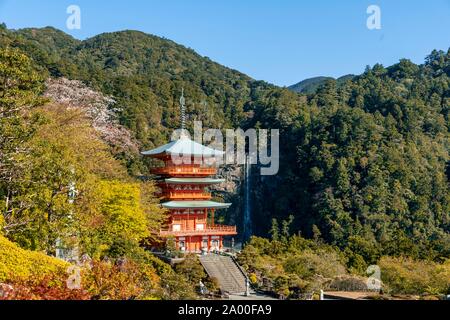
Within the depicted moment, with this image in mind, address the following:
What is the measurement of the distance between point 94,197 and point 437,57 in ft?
230

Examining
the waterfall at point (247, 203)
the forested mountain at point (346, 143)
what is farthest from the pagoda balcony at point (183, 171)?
the waterfall at point (247, 203)

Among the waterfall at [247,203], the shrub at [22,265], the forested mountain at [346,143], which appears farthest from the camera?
the waterfall at [247,203]

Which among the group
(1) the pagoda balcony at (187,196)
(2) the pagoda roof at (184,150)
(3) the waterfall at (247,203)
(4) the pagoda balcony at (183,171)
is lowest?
(3) the waterfall at (247,203)

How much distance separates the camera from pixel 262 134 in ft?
188

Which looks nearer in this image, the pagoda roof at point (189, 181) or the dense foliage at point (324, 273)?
the dense foliage at point (324, 273)

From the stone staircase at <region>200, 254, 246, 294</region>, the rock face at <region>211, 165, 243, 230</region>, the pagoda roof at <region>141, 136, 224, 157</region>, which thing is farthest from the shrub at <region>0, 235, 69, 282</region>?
the rock face at <region>211, 165, 243, 230</region>

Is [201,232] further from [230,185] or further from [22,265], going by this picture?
[230,185]

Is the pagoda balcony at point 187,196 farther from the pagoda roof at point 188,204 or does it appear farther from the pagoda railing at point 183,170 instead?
the pagoda railing at point 183,170

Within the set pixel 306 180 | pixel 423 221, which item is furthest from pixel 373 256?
pixel 306 180

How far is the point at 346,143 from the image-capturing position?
159ft

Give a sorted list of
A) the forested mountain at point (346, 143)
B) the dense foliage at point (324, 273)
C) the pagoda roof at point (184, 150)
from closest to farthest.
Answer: the dense foliage at point (324, 273)
the pagoda roof at point (184, 150)
the forested mountain at point (346, 143)

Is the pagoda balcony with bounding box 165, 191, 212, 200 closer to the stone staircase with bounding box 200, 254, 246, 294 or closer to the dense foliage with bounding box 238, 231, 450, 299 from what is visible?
the dense foliage with bounding box 238, 231, 450, 299

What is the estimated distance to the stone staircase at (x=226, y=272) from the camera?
803 inches
